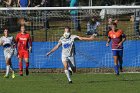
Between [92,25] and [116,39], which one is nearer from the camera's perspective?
[116,39]

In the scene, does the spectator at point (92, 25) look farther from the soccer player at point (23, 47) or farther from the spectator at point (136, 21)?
the soccer player at point (23, 47)

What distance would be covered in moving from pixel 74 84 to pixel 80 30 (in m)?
7.54

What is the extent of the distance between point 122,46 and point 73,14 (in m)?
3.51

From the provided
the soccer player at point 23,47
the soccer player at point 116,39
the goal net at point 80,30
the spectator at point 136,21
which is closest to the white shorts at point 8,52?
the soccer player at point 23,47

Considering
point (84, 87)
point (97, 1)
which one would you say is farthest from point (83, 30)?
point (97, 1)

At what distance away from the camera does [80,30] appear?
88.5 feet

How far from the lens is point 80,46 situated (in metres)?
25.9

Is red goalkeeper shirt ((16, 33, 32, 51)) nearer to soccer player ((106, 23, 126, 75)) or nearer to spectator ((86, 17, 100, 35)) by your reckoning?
soccer player ((106, 23, 126, 75))

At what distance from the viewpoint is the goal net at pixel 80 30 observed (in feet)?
84.2

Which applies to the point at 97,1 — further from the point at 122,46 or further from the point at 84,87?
the point at 84,87

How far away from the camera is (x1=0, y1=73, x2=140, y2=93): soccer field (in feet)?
58.9

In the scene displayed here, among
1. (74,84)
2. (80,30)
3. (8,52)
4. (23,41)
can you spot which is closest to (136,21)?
(80,30)

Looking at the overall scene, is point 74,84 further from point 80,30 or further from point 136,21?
point 136,21

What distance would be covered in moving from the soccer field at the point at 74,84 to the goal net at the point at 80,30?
1907 millimetres
